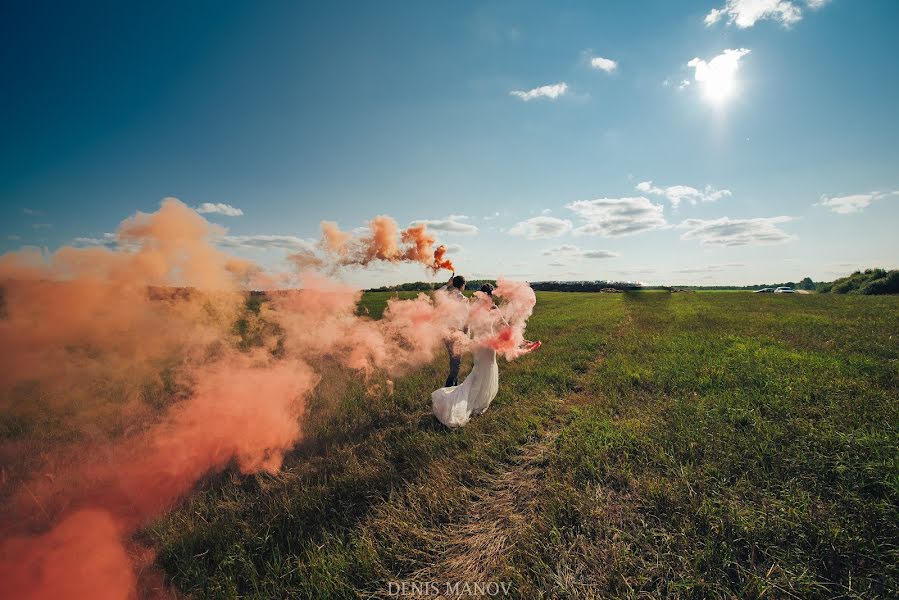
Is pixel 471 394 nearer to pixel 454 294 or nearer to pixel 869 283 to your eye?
pixel 454 294

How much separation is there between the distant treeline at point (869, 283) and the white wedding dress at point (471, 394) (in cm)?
8797

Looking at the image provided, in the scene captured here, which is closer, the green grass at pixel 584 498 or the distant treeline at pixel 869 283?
the green grass at pixel 584 498

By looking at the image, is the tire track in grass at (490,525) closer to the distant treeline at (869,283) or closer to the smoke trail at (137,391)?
the smoke trail at (137,391)

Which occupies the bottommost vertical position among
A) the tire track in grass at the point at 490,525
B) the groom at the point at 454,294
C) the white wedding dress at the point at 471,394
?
the tire track in grass at the point at 490,525

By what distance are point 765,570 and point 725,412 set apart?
13.4ft

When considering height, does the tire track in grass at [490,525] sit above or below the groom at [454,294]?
below

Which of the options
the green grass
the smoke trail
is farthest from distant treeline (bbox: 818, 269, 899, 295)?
the smoke trail

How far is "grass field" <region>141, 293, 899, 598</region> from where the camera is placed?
375 centimetres

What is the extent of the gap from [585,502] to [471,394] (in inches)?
135

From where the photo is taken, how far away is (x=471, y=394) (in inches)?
309

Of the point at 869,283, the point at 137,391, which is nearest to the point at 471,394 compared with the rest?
the point at 137,391

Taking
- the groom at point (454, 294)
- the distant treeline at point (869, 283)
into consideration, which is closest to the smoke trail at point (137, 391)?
the groom at point (454, 294)

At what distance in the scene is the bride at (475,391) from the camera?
24.8 ft

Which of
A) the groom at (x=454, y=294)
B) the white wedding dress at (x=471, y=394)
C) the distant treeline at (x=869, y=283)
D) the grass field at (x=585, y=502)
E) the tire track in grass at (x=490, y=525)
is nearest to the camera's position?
the grass field at (x=585, y=502)
